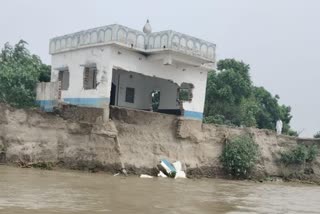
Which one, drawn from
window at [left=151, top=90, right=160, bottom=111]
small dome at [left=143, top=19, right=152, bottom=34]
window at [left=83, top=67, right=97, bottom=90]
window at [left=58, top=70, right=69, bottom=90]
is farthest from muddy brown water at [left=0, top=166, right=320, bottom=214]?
window at [left=151, top=90, right=160, bottom=111]

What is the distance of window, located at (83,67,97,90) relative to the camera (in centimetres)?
1780

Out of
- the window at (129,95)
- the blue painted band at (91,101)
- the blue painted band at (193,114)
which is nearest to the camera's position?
the blue painted band at (91,101)

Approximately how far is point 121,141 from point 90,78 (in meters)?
3.94

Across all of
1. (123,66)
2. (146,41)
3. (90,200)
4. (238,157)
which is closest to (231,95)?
(238,157)

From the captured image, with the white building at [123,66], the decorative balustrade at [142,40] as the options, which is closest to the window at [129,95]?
the white building at [123,66]

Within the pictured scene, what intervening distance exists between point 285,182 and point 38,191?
13.9 metres

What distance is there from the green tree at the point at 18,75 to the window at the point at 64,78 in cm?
107

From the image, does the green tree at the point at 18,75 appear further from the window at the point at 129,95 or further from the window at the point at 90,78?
the window at the point at 129,95

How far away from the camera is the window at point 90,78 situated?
1780 cm

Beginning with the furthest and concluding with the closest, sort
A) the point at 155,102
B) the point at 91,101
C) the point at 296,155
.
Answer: the point at 155,102 < the point at 296,155 < the point at 91,101

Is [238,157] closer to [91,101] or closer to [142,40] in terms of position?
[142,40]

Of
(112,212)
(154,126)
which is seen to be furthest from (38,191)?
(154,126)

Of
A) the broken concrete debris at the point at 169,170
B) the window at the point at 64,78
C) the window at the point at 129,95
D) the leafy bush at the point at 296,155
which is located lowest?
the broken concrete debris at the point at 169,170

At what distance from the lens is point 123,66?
16.7 m
